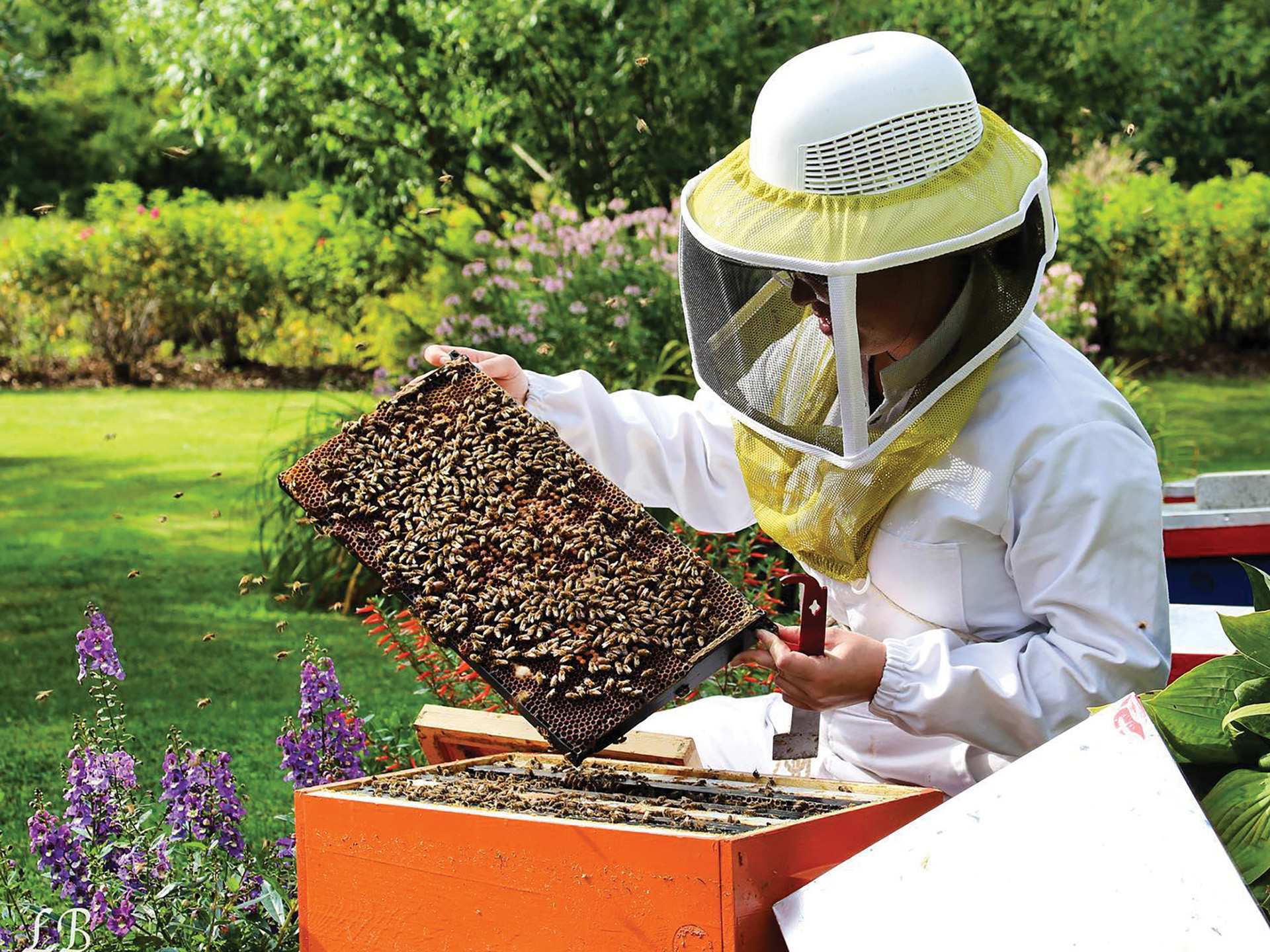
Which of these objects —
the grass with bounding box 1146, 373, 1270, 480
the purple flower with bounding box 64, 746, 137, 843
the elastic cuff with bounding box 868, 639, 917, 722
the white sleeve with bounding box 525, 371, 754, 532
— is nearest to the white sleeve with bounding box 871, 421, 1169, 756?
the elastic cuff with bounding box 868, 639, 917, 722

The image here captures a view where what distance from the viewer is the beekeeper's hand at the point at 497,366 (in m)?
2.70

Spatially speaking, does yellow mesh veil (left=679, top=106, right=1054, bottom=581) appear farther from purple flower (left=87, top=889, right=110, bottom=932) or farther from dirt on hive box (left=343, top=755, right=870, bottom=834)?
purple flower (left=87, top=889, right=110, bottom=932)

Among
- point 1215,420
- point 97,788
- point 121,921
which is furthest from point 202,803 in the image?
point 1215,420

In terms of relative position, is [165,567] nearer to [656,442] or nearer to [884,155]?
[656,442]

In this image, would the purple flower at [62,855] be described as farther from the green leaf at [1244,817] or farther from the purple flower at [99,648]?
the green leaf at [1244,817]

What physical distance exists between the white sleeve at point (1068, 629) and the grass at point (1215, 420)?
6597mm

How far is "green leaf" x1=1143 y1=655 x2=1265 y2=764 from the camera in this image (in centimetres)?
168

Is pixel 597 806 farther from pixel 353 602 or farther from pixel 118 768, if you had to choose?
pixel 353 602

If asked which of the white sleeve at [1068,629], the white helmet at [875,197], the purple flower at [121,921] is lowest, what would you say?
the purple flower at [121,921]

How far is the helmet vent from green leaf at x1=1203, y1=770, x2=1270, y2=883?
1067 millimetres

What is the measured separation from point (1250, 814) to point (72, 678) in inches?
229

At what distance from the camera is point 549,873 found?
72.7 inches

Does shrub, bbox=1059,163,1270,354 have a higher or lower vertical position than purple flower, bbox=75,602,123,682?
lower

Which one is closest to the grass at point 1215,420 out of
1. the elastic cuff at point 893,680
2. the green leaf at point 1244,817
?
the elastic cuff at point 893,680
